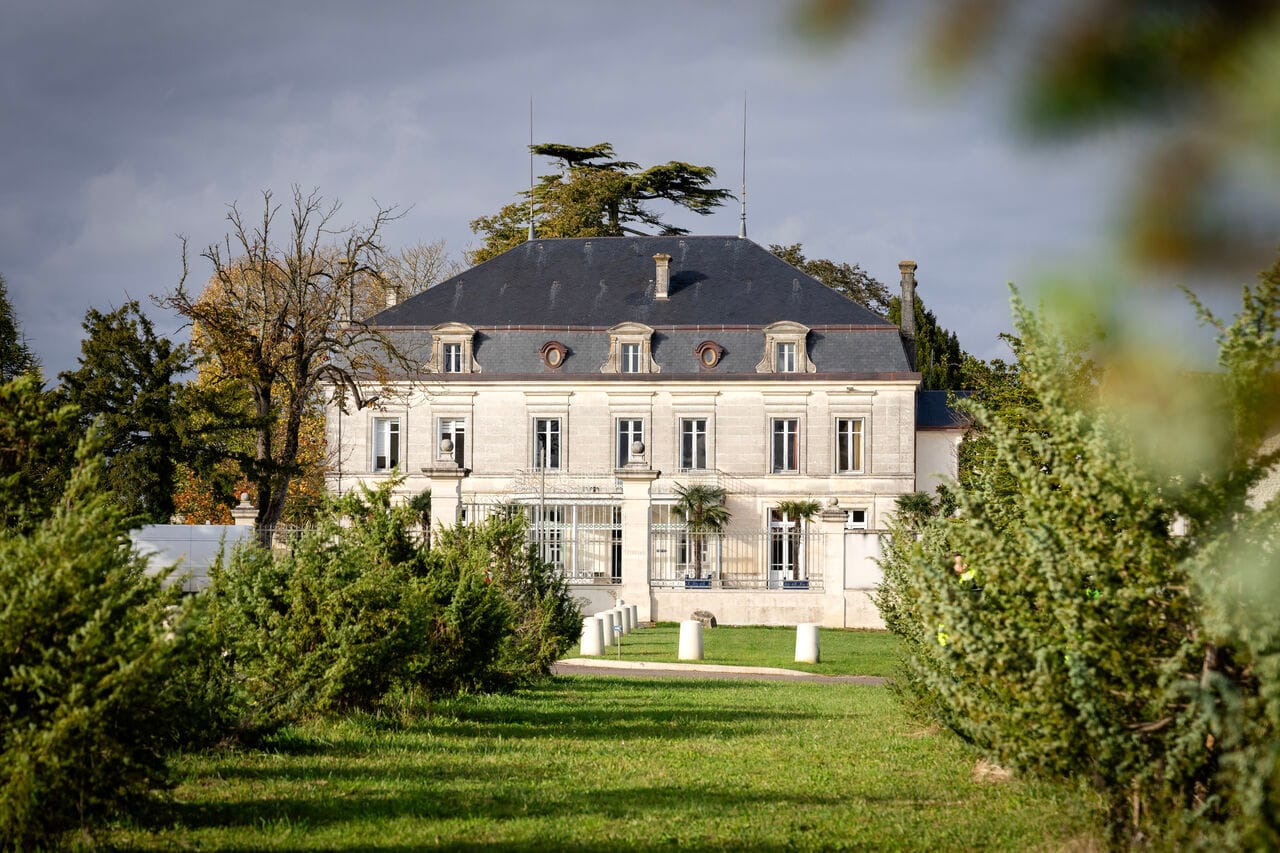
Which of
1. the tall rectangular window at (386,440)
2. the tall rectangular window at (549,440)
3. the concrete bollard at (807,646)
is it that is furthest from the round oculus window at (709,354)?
the concrete bollard at (807,646)

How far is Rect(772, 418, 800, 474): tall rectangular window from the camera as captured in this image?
4838 centimetres

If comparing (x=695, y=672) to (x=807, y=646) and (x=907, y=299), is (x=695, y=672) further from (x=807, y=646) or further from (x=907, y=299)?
(x=907, y=299)

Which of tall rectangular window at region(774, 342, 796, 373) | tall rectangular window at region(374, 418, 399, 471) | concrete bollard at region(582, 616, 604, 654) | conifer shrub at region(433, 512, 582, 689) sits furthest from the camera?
tall rectangular window at region(374, 418, 399, 471)

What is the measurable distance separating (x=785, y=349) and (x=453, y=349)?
1176cm

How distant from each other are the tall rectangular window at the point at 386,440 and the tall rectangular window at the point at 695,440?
10187 millimetres

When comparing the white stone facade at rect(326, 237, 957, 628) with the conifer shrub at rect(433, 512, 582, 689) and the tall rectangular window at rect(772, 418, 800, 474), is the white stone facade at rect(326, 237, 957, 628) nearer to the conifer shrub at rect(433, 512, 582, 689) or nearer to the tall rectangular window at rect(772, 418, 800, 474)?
the tall rectangular window at rect(772, 418, 800, 474)

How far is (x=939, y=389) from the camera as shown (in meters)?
55.2

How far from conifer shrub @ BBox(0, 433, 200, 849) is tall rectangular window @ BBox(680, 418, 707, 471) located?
4240cm

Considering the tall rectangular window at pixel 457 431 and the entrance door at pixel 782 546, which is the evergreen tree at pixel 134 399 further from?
the entrance door at pixel 782 546

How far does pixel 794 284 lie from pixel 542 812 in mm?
44154

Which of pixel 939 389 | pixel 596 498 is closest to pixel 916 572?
pixel 596 498

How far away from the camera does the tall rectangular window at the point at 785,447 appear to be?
48375 mm

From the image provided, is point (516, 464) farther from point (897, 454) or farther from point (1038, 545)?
point (1038, 545)

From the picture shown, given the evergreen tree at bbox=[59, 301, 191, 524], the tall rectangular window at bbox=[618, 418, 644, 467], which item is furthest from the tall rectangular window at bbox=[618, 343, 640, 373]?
the evergreen tree at bbox=[59, 301, 191, 524]
